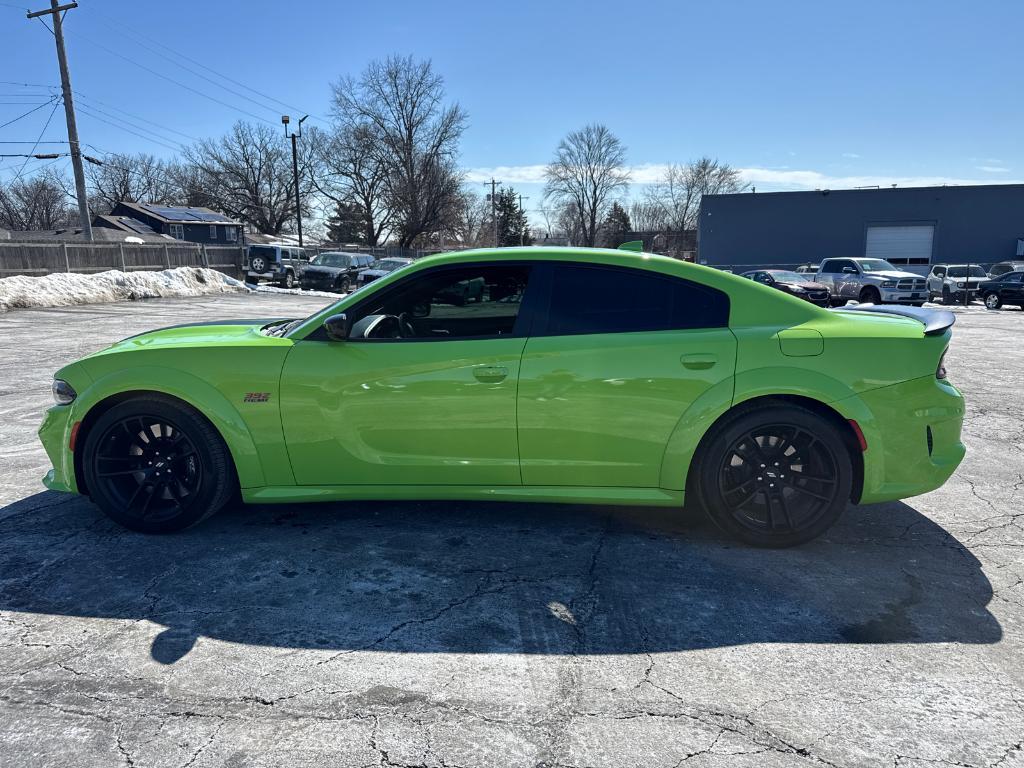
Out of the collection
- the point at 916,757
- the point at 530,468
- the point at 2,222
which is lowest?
the point at 916,757

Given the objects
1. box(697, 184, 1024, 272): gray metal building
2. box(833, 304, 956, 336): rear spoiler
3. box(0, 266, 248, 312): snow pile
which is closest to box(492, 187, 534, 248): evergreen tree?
box(697, 184, 1024, 272): gray metal building

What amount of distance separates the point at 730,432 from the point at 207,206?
81711mm

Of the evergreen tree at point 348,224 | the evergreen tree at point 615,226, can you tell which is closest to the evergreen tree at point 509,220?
the evergreen tree at point 615,226

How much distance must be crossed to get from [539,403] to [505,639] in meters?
1.20

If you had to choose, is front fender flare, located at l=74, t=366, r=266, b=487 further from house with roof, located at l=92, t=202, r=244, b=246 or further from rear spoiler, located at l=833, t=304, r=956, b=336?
house with roof, located at l=92, t=202, r=244, b=246

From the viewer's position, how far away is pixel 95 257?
24844 millimetres

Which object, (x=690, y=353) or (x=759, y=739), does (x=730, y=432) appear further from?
(x=759, y=739)

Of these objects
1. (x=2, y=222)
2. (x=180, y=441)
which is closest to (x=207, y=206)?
(x=2, y=222)

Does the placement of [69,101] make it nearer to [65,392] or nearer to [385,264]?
[385,264]

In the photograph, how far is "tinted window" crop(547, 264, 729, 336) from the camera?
354 cm

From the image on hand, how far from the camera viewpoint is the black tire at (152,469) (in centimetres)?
365

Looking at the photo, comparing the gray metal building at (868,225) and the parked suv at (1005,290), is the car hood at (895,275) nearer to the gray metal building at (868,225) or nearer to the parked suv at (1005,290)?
the parked suv at (1005,290)

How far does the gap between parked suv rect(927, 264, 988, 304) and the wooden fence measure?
32617mm

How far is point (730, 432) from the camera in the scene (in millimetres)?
3438
